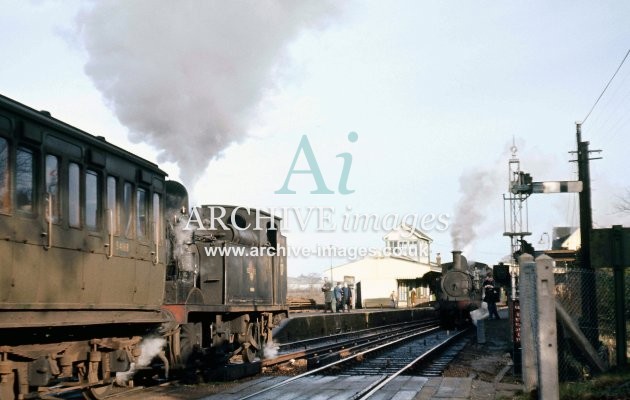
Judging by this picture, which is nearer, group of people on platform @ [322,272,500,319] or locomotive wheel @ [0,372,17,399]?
locomotive wheel @ [0,372,17,399]

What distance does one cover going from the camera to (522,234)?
1698 inches

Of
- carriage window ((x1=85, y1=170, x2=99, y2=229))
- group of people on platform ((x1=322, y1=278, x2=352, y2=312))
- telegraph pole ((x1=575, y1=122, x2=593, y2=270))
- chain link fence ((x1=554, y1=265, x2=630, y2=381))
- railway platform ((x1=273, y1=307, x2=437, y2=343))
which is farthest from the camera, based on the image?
group of people on platform ((x1=322, y1=278, x2=352, y2=312))

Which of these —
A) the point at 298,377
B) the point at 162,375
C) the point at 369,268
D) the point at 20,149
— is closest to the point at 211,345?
the point at 162,375

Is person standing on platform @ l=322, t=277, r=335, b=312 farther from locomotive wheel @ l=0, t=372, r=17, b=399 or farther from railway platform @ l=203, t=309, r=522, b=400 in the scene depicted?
locomotive wheel @ l=0, t=372, r=17, b=399

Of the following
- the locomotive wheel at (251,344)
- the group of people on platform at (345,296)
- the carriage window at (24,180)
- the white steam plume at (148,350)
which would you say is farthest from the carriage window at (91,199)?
the group of people on platform at (345,296)

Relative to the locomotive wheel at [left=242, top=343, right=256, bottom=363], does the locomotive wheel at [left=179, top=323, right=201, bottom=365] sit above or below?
above

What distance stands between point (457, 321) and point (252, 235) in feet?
61.9

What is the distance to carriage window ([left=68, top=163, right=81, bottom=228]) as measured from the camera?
8351 millimetres

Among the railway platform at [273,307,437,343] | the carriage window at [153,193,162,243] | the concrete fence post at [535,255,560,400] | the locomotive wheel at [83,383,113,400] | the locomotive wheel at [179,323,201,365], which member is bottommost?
the railway platform at [273,307,437,343]

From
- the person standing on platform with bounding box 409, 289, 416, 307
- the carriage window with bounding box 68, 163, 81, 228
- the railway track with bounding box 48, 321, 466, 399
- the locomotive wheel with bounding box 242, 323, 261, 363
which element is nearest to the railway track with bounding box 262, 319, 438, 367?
the railway track with bounding box 48, 321, 466, 399

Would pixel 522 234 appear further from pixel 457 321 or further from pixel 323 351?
pixel 323 351

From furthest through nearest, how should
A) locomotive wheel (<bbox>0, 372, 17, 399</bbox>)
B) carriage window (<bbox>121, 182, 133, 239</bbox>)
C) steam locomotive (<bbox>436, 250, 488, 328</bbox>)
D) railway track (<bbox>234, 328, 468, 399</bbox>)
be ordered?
steam locomotive (<bbox>436, 250, 488, 328</bbox>)
railway track (<bbox>234, 328, 468, 399</bbox>)
carriage window (<bbox>121, 182, 133, 239</bbox>)
locomotive wheel (<bbox>0, 372, 17, 399</bbox>)

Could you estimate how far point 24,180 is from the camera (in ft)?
24.6

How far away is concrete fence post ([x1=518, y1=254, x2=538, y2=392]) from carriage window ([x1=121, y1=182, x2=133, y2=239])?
4.92 m
